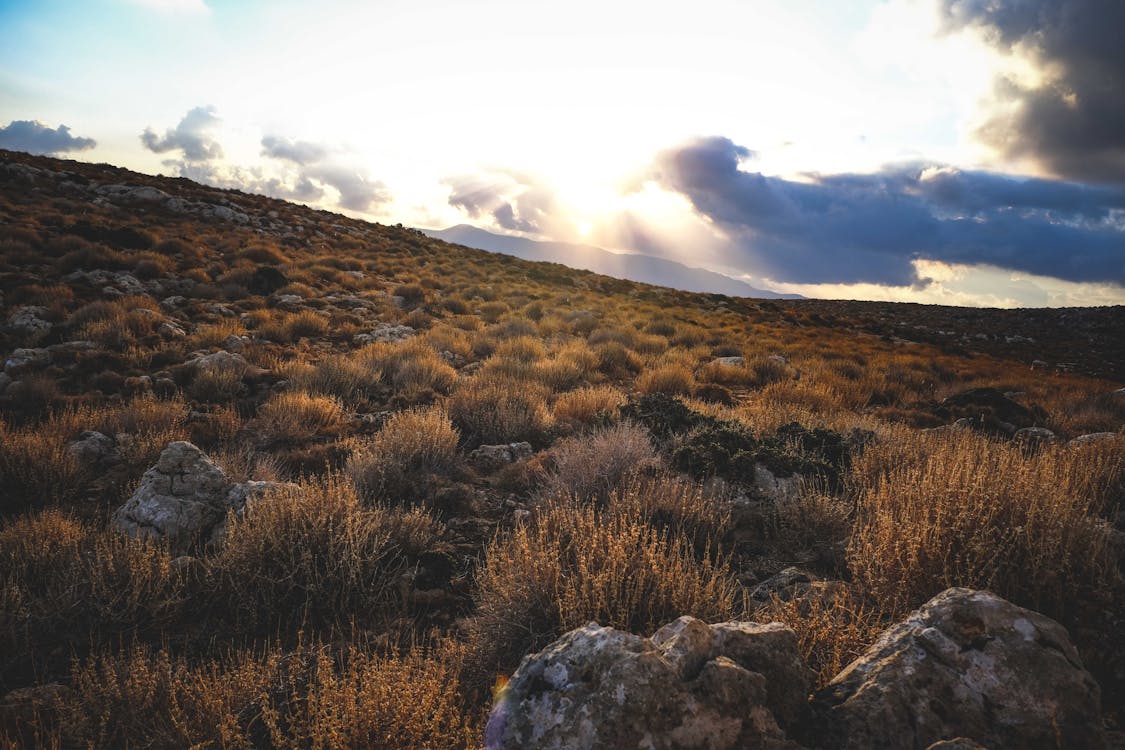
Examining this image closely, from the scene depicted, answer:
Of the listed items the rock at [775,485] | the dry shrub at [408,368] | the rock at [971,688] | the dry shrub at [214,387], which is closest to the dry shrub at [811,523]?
the rock at [775,485]

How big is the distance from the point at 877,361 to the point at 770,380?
521 centimetres

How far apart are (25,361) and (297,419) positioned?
490 cm

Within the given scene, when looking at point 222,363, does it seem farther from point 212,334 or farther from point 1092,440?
point 1092,440

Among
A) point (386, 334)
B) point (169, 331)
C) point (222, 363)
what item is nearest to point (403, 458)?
point (222, 363)

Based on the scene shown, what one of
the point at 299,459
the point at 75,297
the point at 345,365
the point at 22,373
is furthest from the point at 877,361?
the point at 75,297

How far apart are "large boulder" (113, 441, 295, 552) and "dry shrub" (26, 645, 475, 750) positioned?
58.4 inches

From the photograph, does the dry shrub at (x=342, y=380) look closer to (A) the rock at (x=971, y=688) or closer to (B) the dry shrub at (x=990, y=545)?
(B) the dry shrub at (x=990, y=545)

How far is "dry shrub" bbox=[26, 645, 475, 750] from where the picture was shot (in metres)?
2.03

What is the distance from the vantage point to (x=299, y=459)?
18.8 ft

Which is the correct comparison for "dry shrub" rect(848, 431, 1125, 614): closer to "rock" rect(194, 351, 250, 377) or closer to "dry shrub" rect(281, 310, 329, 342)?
"rock" rect(194, 351, 250, 377)

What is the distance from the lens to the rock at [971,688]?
1779mm

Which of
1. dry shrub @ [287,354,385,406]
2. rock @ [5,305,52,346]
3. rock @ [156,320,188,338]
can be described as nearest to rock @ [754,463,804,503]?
dry shrub @ [287,354,385,406]

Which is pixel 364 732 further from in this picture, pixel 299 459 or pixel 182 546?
pixel 299 459

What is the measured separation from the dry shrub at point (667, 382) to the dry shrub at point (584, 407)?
2.11m
